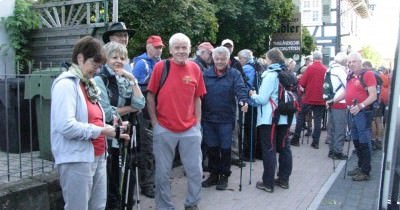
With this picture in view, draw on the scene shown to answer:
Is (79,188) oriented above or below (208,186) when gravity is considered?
above

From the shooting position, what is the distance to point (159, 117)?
5359mm

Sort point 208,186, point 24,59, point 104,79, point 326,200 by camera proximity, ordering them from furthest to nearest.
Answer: point 24,59 → point 208,186 → point 326,200 → point 104,79

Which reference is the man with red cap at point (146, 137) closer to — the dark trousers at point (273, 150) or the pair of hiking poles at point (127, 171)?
the pair of hiking poles at point (127, 171)

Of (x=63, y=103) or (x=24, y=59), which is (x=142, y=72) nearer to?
(x=63, y=103)

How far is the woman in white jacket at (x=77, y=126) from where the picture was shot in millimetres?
3457

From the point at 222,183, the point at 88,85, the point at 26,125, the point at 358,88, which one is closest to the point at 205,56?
the point at 222,183

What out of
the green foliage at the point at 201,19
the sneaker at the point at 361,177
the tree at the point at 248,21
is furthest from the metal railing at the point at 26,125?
the tree at the point at 248,21

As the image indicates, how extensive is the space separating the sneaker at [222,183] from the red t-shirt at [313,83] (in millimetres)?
4155

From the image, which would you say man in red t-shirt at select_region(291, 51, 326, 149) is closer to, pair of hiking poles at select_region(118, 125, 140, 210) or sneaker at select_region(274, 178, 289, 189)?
sneaker at select_region(274, 178, 289, 189)

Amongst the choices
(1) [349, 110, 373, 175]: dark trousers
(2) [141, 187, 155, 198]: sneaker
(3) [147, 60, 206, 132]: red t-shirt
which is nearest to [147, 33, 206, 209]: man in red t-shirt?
(3) [147, 60, 206, 132]: red t-shirt

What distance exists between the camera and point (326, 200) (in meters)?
6.34

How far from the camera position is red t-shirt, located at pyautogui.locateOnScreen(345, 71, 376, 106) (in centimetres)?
724

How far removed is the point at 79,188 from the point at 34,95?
2642 millimetres

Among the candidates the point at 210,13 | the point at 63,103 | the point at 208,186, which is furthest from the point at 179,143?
the point at 210,13
